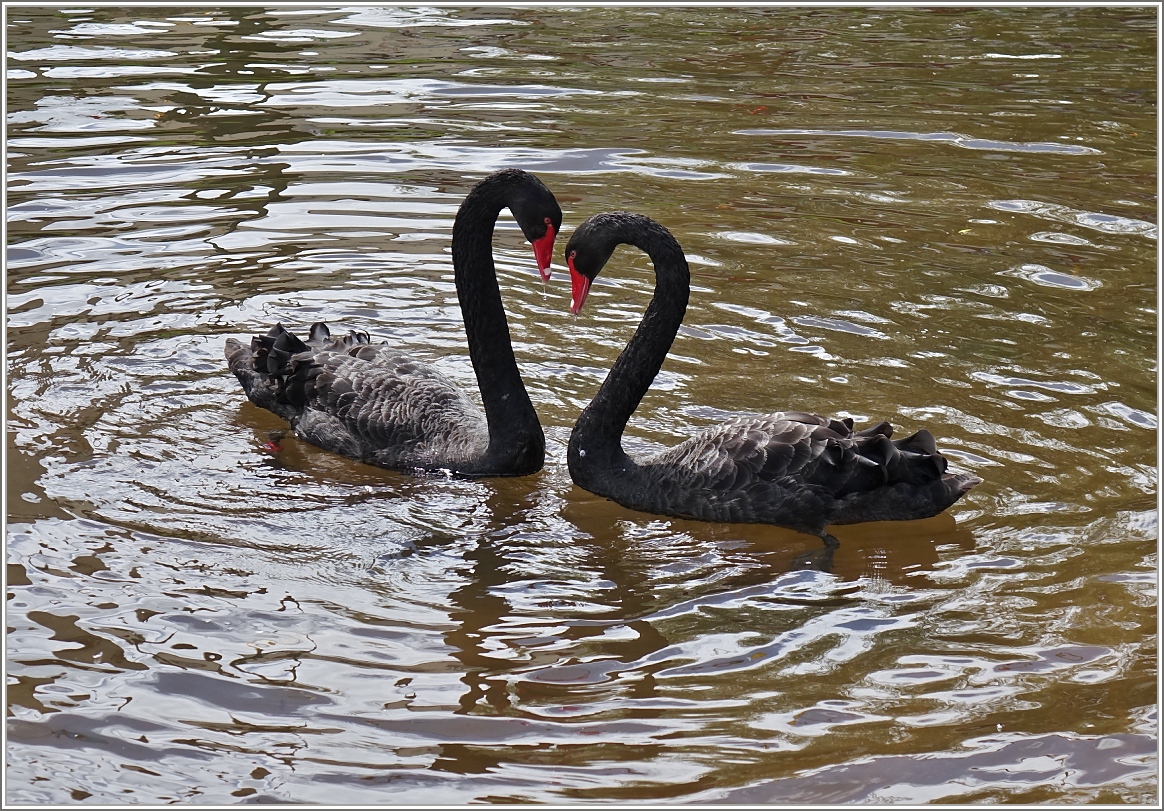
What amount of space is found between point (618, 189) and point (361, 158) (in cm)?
199

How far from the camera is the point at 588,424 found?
17.9 ft

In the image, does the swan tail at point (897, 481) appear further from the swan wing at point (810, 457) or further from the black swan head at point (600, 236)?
the black swan head at point (600, 236)

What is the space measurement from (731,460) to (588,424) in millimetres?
645

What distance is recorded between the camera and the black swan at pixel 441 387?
18.1ft

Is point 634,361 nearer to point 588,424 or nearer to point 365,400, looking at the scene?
point 588,424

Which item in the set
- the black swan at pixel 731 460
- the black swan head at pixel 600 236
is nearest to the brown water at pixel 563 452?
the black swan at pixel 731 460

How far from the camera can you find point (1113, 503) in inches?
205

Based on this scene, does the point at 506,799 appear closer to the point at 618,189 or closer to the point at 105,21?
the point at 618,189

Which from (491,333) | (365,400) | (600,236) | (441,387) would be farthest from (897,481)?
(365,400)

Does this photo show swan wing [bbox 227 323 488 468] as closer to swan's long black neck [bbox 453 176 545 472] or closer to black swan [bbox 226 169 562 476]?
black swan [bbox 226 169 562 476]

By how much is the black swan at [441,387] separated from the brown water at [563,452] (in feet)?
0.52

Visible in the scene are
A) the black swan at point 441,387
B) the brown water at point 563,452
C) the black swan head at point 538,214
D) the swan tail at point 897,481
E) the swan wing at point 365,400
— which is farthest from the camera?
the swan wing at point 365,400

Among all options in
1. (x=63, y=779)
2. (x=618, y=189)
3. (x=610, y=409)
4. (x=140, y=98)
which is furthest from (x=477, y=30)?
(x=63, y=779)

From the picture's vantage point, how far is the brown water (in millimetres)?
3820
